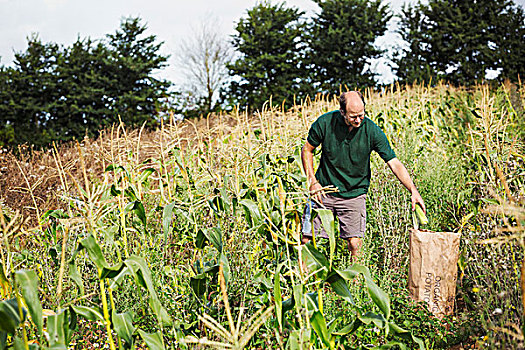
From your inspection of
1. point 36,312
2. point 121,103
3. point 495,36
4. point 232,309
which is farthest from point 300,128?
point 495,36

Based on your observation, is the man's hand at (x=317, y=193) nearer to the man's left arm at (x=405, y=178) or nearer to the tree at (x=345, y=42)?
the man's left arm at (x=405, y=178)

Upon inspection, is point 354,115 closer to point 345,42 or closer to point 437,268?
point 437,268

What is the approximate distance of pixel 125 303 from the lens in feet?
9.76

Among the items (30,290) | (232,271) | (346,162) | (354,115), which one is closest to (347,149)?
(346,162)

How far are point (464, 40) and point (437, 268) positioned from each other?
15320 millimetres

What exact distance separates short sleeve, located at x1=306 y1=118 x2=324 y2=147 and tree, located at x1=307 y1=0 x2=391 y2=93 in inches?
501

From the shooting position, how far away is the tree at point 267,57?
52.7 ft

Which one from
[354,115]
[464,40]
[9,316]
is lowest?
[9,316]

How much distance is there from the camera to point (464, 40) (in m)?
16.1

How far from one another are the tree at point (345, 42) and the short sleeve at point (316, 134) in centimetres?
1272

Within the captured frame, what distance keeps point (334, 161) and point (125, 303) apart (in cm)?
195

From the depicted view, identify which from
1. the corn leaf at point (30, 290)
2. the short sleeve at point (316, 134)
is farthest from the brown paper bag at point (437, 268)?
the corn leaf at point (30, 290)

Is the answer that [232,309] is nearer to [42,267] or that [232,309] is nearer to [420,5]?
[42,267]

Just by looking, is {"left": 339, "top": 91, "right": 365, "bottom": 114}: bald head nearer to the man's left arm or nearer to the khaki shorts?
the man's left arm
